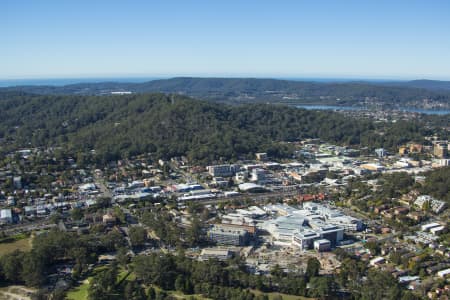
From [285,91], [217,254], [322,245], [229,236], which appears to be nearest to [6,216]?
[229,236]

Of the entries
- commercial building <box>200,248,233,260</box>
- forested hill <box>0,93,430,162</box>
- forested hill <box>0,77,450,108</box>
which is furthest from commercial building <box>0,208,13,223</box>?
forested hill <box>0,77,450,108</box>

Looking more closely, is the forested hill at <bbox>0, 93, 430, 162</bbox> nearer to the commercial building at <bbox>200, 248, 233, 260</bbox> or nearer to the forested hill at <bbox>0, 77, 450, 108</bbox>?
the commercial building at <bbox>200, 248, 233, 260</bbox>

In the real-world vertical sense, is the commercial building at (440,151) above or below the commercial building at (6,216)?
above

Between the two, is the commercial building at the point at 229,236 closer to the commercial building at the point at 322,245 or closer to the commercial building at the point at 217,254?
the commercial building at the point at 217,254

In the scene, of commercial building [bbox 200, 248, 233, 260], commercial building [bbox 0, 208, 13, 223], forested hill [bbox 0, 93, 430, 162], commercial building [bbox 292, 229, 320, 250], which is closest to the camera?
commercial building [bbox 200, 248, 233, 260]

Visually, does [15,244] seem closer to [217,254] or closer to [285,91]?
[217,254]

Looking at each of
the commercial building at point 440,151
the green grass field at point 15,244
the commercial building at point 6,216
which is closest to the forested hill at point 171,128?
the commercial building at point 440,151

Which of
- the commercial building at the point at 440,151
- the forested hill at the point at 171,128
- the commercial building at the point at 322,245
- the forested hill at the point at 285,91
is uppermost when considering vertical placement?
the forested hill at the point at 285,91

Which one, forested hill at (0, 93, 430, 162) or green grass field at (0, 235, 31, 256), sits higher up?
forested hill at (0, 93, 430, 162)

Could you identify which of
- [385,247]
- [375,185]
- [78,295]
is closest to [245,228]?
[385,247]
